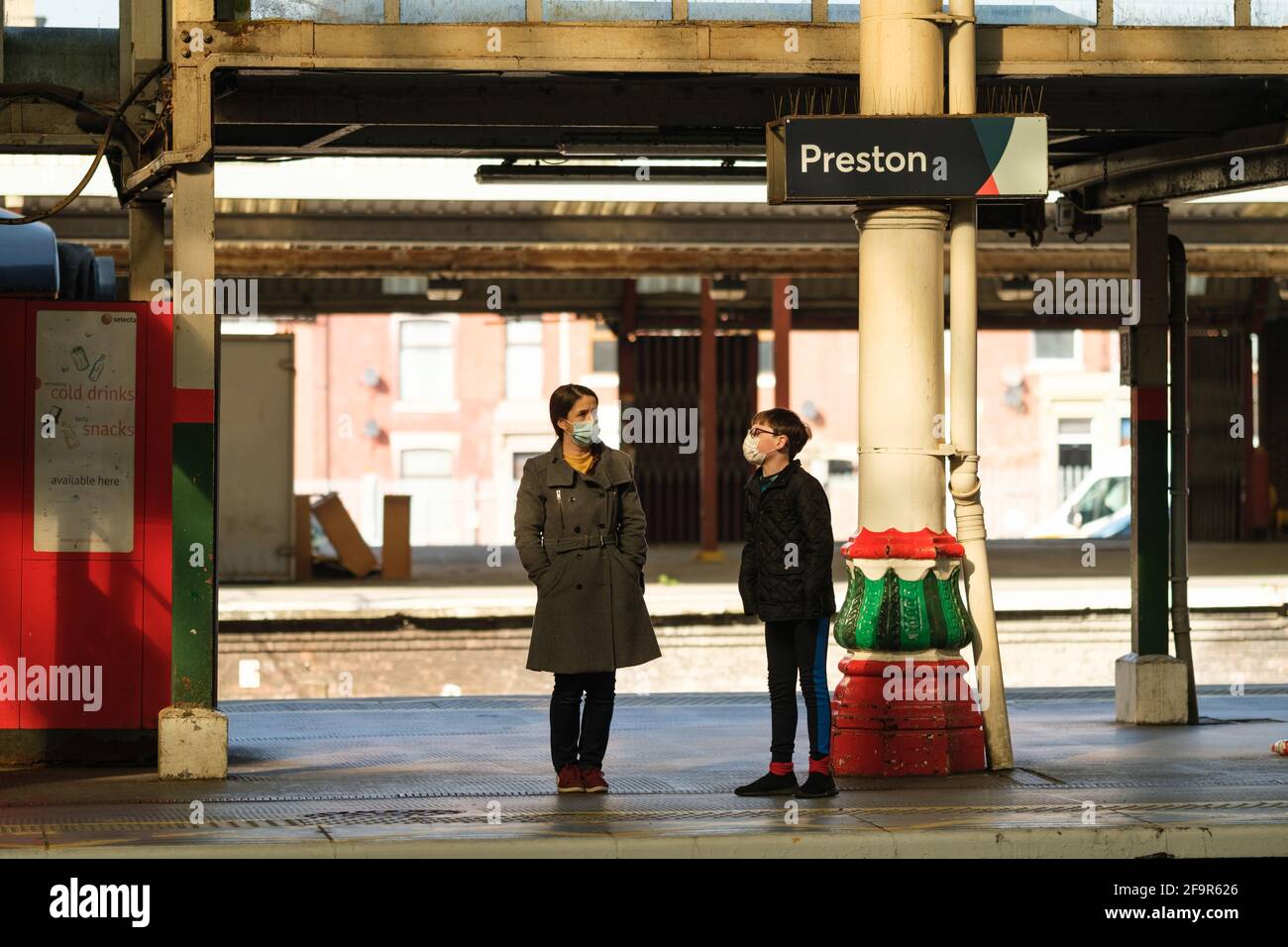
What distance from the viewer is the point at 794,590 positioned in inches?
401

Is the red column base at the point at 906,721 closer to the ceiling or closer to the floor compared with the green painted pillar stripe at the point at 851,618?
closer to the floor

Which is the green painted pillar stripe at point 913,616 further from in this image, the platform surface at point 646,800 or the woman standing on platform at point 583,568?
the woman standing on platform at point 583,568

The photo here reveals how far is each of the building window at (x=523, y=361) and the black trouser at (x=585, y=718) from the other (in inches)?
1469

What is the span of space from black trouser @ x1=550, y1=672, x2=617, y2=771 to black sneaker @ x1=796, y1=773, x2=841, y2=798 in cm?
104

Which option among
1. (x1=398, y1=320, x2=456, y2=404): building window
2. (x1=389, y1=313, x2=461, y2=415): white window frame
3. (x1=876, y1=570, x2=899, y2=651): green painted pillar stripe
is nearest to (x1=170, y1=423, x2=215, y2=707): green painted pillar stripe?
(x1=876, y1=570, x2=899, y2=651): green painted pillar stripe

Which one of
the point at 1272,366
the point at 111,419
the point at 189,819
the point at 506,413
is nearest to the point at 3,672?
the point at 111,419

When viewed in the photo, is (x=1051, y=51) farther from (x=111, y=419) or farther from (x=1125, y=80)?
(x=111, y=419)

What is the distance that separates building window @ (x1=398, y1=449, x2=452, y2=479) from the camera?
157 feet

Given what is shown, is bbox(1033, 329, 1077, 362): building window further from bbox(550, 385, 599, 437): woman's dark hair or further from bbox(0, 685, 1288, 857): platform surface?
bbox(550, 385, 599, 437): woman's dark hair

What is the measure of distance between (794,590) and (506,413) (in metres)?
37.8

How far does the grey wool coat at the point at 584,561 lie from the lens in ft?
33.6

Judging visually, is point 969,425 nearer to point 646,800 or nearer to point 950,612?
point 950,612

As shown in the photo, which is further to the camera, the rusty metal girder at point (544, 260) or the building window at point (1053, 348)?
the building window at point (1053, 348)

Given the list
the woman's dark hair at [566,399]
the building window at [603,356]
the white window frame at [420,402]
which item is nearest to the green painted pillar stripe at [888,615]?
the woman's dark hair at [566,399]
